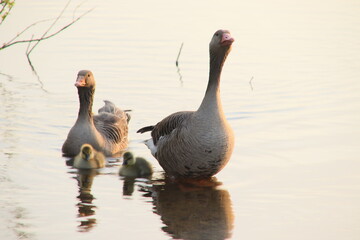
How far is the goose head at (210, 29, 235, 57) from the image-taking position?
383 inches

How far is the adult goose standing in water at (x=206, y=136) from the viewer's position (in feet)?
31.7

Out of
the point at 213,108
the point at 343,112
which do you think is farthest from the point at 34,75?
the point at 213,108

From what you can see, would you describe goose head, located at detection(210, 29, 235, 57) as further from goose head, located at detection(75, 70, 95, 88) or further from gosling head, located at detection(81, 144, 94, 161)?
goose head, located at detection(75, 70, 95, 88)

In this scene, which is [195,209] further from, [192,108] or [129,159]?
[192,108]

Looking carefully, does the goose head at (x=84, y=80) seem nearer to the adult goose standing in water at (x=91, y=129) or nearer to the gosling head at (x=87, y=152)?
the adult goose standing in water at (x=91, y=129)

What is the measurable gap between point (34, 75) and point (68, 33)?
513 cm

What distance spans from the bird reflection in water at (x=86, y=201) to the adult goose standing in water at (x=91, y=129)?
99 cm

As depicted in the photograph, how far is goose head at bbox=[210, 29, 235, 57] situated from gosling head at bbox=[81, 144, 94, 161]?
94.7 inches

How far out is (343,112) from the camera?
14391mm

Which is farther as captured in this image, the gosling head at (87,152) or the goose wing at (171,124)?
the gosling head at (87,152)

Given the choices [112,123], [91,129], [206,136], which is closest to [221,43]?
[206,136]

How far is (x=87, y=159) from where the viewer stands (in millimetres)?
10953

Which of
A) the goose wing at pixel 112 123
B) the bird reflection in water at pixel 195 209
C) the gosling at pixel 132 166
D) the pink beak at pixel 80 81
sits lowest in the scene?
the bird reflection in water at pixel 195 209

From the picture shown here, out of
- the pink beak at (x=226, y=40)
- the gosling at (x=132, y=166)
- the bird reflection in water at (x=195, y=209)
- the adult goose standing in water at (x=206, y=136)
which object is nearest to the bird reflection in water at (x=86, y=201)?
the gosling at (x=132, y=166)
